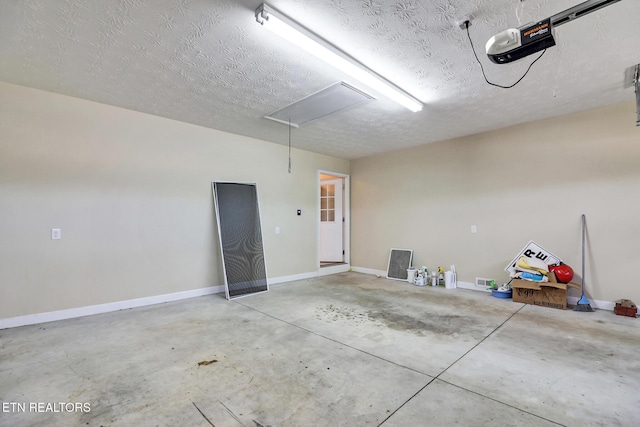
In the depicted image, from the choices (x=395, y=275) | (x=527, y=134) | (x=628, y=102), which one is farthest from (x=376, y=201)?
(x=628, y=102)

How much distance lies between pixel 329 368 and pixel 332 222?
5.12m

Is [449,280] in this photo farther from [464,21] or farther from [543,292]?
[464,21]

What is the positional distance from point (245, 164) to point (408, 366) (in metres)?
4.10

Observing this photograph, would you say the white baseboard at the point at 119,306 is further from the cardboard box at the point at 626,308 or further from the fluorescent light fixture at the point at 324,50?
the fluorescent light fixture at the point at 324,50

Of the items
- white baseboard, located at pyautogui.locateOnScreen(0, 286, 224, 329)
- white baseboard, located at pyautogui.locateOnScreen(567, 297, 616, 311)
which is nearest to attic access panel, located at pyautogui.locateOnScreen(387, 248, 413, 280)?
white baseboard, located at pyautogui.locateOnScreen(567, 297, 616, 311)

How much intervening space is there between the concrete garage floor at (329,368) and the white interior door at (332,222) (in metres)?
3.40

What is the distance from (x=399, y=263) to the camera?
5797 millimetres

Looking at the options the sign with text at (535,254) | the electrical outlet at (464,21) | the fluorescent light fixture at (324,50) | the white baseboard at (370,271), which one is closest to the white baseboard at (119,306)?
the sign with text at (535,254)

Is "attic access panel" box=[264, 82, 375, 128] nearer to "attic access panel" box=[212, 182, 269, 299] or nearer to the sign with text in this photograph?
"attic access panel" box=[212, 182, 269, 299]

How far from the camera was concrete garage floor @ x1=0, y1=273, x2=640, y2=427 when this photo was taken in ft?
5.63

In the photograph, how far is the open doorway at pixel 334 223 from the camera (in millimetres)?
6777

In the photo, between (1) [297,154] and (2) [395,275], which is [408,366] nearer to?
(2) [395,275]

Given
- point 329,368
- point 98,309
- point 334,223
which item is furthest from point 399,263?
point 98,309

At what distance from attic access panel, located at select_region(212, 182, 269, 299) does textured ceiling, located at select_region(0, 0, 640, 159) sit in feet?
4.31
